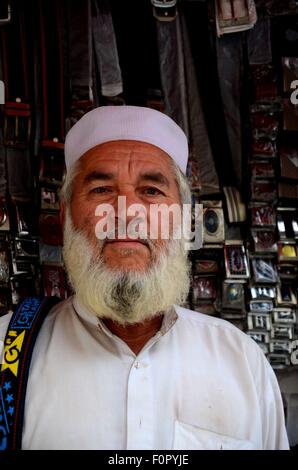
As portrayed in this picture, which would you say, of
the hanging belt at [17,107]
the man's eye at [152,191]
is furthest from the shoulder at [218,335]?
the hanging belt at [17,107]

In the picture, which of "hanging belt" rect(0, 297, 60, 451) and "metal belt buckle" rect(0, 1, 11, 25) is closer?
"hanging belt" rect(0, 297, 60, 451)

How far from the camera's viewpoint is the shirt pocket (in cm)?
114

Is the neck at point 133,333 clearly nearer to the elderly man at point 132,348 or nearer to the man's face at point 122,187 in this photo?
the elderly man at point 132,348

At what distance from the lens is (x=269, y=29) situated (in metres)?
2.25

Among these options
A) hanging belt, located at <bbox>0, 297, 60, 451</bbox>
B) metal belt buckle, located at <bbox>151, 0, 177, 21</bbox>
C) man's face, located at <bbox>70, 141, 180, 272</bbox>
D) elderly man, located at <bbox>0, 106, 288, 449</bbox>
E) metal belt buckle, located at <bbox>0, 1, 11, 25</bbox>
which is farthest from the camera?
metal belt buckle, located at <bbox>151, 0, 177, 21</bbox>

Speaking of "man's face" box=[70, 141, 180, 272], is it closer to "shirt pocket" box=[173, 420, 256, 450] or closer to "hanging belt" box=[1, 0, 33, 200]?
"shirt pocket" box=[173, 420, 256, 450]

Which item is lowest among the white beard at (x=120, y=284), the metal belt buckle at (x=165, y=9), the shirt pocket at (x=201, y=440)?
the shirt pocket at (x=201, y=440)

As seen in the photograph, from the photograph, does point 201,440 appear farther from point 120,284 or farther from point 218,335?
point 120,284

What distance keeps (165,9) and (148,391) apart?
158 cm

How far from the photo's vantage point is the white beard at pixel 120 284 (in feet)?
4.00

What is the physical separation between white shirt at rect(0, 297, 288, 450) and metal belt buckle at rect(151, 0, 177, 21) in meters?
1.33

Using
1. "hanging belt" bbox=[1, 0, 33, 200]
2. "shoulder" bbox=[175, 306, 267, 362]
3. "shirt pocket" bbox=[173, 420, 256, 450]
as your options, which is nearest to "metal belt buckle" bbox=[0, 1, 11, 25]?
"hanging belt" bbox=[1, 0, 33, 200]

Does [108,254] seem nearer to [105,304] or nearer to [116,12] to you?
[105,304]
